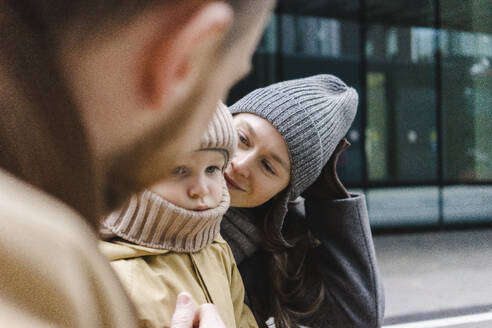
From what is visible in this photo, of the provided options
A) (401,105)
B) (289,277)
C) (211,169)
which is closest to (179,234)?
(211,169)

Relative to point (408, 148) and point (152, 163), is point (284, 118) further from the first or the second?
point (408, 148)

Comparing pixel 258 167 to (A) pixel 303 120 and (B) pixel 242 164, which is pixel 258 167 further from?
(A) pixel 303 120

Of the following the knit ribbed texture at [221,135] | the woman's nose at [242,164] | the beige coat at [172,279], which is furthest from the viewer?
the woman's nose at [242,164]

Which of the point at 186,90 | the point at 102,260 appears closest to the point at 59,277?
the point at 102,260

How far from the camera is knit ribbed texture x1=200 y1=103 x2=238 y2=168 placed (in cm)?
107

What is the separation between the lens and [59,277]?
0.29m

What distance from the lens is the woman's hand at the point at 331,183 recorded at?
5.10 feet

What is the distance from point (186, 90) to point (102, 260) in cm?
13

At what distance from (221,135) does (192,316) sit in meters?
0.42

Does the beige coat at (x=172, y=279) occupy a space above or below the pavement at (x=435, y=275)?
above

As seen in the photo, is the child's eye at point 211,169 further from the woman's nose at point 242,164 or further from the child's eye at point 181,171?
the woman's nose at point 242,164

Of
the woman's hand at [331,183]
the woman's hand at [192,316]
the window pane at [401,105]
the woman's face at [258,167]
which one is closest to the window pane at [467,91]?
the window pane at [401,105]

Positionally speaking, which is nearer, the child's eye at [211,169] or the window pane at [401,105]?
the child's eye at [211,169]

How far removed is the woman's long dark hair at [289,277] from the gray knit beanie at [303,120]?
64 millimetres
